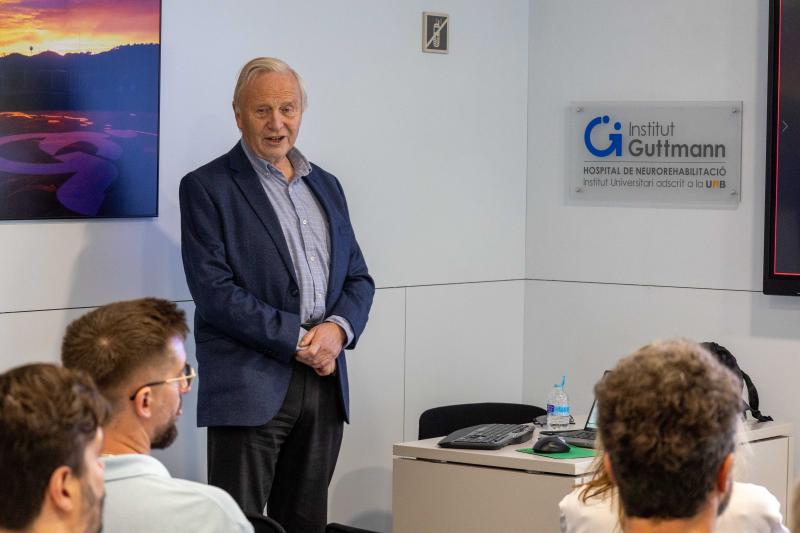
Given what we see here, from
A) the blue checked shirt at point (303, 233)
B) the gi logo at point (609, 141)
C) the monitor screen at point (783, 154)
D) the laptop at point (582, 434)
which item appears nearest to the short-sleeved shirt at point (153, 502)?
the blue checked shirt at point (303, 233)

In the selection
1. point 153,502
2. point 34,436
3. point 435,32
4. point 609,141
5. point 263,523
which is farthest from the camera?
point 609,141

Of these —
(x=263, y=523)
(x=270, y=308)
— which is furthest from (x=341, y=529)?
(x=270, y=308)

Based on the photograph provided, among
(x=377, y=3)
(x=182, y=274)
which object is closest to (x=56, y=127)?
(x=182, y=274)

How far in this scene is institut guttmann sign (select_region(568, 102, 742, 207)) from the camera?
509cm

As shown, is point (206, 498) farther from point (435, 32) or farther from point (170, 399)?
point (435, 32)

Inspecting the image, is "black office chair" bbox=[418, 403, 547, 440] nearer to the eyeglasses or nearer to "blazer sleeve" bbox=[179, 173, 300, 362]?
"blazer sleeve" bbox=[179, 173, 300, 362]

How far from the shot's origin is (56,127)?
378cm

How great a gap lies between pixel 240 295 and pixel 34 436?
7.22 feet

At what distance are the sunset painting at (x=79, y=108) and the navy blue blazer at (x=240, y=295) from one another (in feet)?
1.16

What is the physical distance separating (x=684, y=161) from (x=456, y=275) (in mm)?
1133

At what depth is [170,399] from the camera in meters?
2.22

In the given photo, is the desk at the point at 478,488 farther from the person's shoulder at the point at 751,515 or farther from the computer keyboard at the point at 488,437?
the person's shoulder at the point at 751,515

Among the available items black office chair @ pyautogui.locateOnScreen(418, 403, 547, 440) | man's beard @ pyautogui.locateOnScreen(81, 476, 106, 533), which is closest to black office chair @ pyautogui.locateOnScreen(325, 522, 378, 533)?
black office chair @ pyautogui.locateOnScreen(418, 403, 547, 440)

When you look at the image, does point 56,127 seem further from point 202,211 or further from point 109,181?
point 202,211
